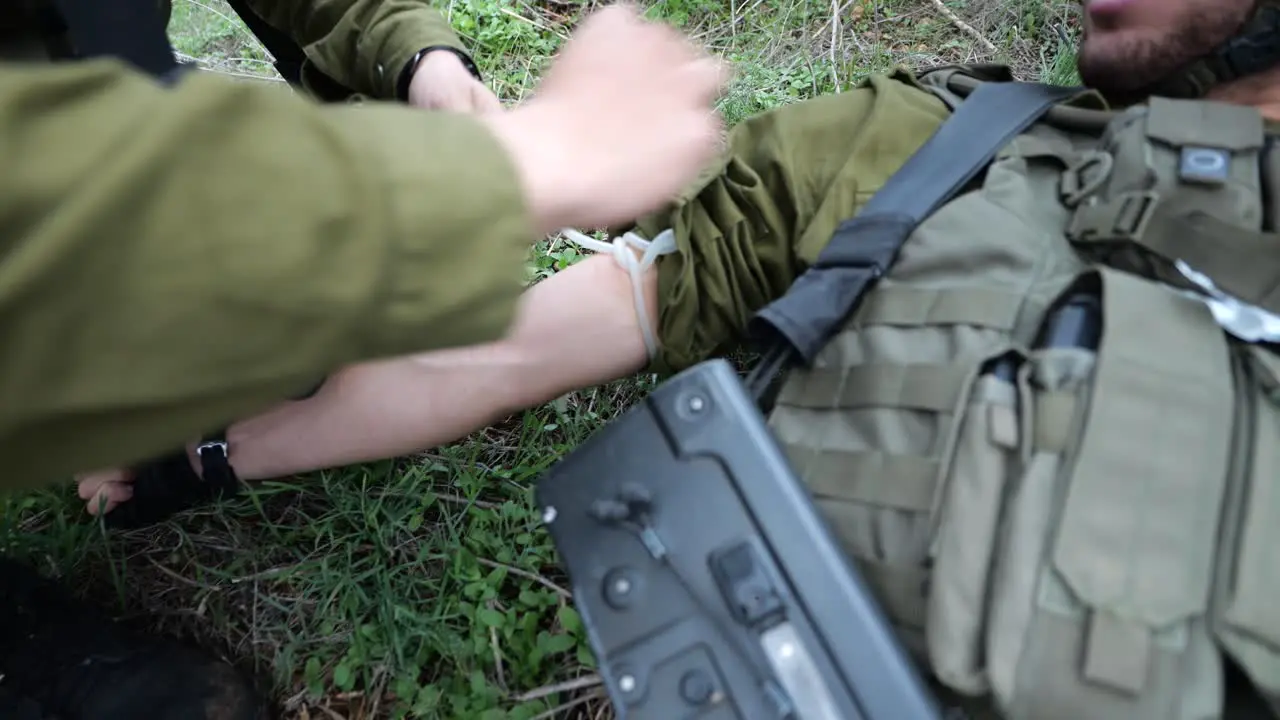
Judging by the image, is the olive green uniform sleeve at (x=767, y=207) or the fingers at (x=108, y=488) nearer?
the olive green uniform sleeve at (x=767, y=207)

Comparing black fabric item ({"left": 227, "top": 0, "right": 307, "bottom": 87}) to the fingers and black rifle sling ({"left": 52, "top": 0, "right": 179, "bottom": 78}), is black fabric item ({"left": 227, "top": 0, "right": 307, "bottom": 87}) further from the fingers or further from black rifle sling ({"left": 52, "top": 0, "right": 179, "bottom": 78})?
the fingers

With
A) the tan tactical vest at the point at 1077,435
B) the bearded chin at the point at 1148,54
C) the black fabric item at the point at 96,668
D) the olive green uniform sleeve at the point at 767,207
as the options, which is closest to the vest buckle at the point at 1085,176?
the tan tactical vest at the point at 1077,435

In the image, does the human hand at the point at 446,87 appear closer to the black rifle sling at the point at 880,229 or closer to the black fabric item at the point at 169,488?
the black rifle sling at the point at 880,229

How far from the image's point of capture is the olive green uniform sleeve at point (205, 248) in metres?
0.46

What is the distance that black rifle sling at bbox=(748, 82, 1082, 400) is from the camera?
114cm

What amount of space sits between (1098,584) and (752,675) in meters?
0.39

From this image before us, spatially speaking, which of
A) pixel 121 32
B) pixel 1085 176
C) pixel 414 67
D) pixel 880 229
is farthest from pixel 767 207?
pixel 121 32

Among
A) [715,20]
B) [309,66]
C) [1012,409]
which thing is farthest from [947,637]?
[715,20]

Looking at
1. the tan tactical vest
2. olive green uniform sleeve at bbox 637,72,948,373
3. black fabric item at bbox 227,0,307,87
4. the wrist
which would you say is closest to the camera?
the wrist

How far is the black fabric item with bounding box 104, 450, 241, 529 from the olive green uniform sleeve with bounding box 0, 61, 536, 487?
3.31ft

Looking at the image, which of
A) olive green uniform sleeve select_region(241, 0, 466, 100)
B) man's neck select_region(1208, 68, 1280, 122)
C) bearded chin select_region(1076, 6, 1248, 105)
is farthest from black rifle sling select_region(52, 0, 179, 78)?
man's neck select_region(1208, 68, 1280, 122)

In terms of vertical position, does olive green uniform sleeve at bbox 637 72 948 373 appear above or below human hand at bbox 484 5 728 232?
below

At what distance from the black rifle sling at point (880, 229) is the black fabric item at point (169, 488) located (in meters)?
1.03

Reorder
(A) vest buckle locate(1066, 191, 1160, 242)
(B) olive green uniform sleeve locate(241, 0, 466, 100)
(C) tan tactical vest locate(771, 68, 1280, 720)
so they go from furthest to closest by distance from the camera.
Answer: (B) olive green uniform sleeve locate(241, 0, 466, 100), (A) vest buckle locate(1066, 191, 1160, 242), (C) tan tactical vest locate(771, 68, 1280, 720)
